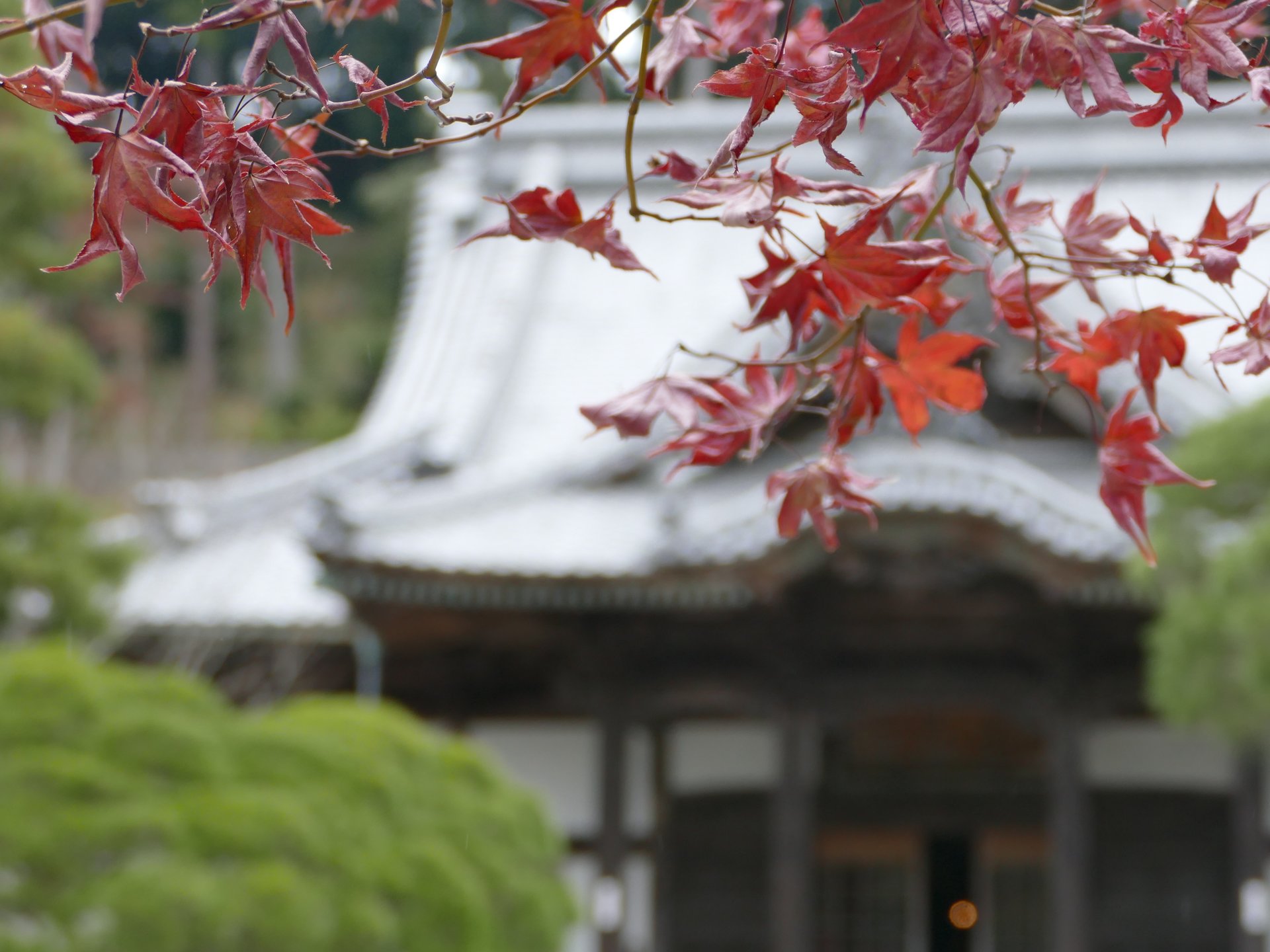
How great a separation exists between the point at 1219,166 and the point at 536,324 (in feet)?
17.1

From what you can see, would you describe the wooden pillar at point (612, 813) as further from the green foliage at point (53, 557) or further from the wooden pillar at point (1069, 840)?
the green foliage at point (53, 557)

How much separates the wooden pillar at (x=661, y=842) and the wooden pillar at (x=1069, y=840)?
1926 mm

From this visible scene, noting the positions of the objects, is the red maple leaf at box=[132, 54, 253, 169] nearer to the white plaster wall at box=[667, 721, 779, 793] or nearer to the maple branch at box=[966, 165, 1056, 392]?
the maple branch at box=[966, 165, 1056, 392]

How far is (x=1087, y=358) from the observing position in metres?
1.71

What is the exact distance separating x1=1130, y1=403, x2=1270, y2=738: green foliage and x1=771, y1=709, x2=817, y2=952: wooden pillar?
6.80 ft

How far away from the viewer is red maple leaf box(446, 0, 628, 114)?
3.91 ft

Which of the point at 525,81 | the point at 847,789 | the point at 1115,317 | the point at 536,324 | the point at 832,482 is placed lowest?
the point at 847,789

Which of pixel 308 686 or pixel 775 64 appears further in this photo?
pixel 308 686

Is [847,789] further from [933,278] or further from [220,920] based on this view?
[933,278]

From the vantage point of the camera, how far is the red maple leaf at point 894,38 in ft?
3.55

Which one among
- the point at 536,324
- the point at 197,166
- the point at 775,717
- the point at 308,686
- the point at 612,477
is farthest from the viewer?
the point at 536,324

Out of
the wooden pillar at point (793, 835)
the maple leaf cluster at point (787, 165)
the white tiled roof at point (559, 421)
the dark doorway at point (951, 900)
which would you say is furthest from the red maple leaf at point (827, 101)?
the dark doorway at point (951, 900)

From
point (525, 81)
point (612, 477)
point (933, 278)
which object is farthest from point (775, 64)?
point (612, 477)

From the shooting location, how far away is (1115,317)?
1.64 meters
